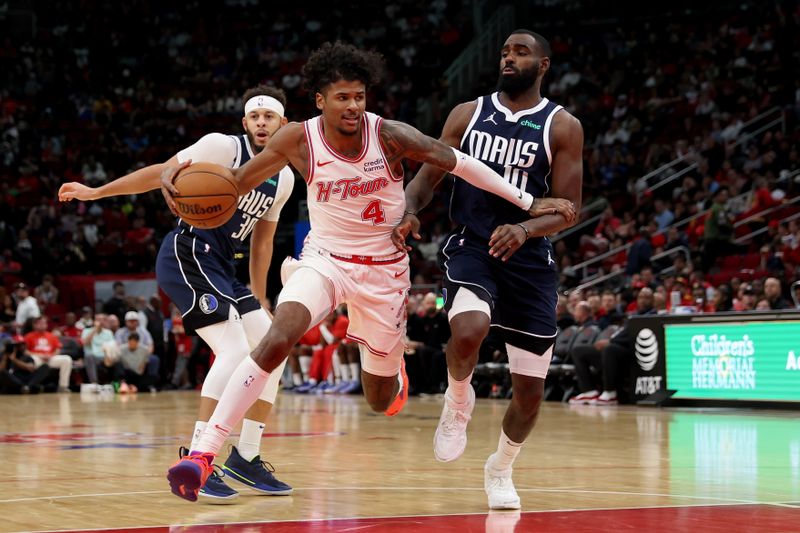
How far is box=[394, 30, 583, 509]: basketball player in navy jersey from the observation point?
231 inches

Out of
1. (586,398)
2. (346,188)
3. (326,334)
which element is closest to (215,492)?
(346,188)

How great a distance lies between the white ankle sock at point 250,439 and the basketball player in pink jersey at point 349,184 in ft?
3.42

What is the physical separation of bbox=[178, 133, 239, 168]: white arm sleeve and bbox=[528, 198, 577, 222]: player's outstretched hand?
1.88 m

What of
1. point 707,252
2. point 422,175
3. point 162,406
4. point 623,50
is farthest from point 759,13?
point 422,175

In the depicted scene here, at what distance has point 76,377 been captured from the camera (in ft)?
69.9

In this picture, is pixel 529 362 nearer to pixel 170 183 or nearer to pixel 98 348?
pixel 170 183

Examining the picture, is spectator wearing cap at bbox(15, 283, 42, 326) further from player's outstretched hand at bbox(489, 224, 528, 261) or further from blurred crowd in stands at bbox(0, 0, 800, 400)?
player's outstretched hand at bbox(489, 224, 528, 261)

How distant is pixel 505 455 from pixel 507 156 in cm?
156

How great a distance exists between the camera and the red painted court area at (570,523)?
193 inches

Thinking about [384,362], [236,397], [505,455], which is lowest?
[505,455]

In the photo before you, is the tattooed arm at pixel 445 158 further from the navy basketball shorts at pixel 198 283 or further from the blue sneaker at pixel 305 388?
the blue sneaker at pixel 305 388

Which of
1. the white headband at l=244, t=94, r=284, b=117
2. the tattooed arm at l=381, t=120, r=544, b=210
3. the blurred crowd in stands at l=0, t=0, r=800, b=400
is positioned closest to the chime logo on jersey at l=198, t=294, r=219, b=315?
the white headband at l=244, t=94, r=284, b=117

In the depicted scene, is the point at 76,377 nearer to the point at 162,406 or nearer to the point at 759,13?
the point at 162,406

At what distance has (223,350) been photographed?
6.50 metres
